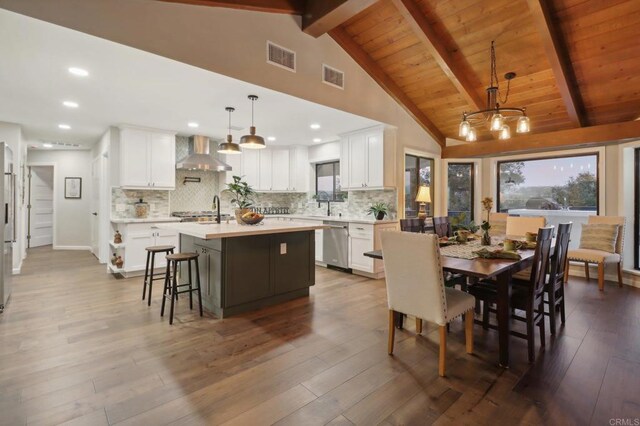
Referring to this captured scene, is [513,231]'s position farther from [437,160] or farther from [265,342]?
[265,342]

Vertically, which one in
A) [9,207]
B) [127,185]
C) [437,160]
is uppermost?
[437,160]

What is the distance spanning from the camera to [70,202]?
26.0ft

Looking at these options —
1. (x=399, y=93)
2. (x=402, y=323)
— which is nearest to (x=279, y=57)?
→ (x=399, y=93)

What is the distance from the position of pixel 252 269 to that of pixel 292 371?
1.43 metres

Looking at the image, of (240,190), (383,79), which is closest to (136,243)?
(240,190)

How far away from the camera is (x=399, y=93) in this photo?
5391 millimetres

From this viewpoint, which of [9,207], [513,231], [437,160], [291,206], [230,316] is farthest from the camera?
[291,206]

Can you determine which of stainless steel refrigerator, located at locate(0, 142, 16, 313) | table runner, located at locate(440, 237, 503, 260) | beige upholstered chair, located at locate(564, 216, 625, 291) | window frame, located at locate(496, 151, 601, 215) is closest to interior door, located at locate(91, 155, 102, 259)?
stainless steel refrigerator, located at locate(0, 142, 16, 313)

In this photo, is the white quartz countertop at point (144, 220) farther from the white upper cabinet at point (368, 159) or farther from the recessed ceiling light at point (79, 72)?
the white upper cabinet at point (368, 159)

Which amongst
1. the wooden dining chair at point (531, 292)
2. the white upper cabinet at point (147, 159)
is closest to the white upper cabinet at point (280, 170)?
the white upper cabinet at point (147, 159)

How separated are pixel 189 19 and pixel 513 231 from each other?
4.68 meters

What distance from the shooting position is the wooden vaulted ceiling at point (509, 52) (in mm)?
3498

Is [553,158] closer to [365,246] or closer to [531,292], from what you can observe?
[365,246]

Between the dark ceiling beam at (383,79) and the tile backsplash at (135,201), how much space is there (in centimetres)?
400
